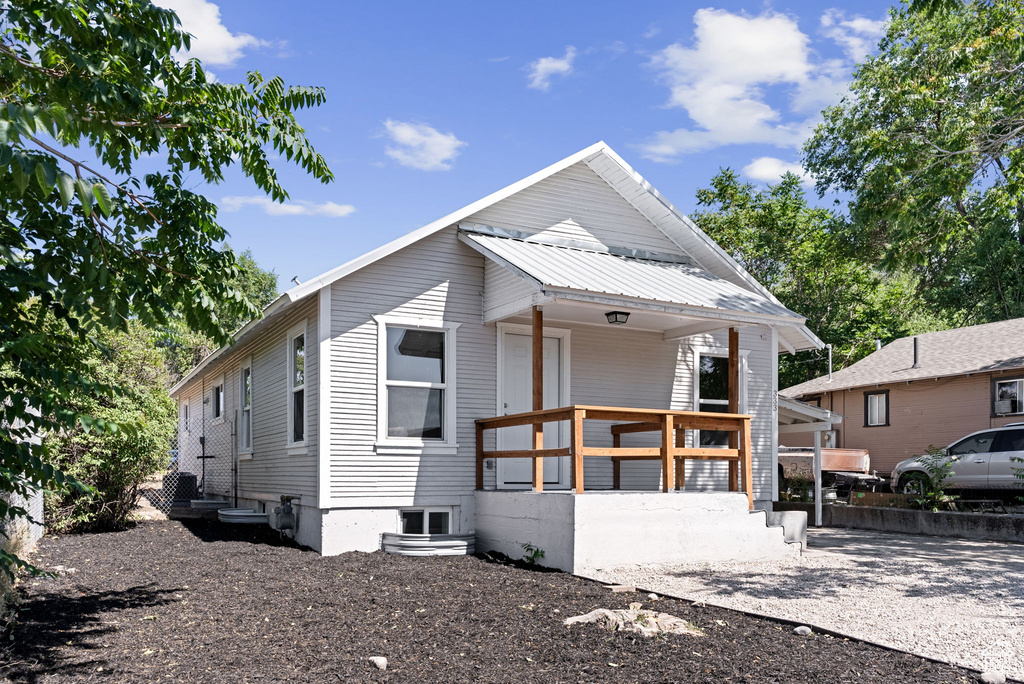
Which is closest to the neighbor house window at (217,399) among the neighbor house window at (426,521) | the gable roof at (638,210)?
the gable roof at (638,210)

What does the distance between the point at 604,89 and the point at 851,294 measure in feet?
59.9

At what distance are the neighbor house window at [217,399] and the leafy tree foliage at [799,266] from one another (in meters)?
19.8

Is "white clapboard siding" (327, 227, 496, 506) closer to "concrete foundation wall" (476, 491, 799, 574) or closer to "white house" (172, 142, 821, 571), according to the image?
"white house" (172, 142, 821, 571)

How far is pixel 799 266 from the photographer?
3069 centimetres

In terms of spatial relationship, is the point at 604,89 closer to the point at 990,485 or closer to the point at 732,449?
the point at 732,449

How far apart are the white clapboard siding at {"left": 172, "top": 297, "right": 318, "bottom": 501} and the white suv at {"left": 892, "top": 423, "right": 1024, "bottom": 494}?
458 inches

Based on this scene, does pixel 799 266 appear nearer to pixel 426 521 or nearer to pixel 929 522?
pixel 929 522

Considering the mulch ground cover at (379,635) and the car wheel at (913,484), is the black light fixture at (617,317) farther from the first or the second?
the car wheel at (913,484)

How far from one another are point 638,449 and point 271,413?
6507 mm

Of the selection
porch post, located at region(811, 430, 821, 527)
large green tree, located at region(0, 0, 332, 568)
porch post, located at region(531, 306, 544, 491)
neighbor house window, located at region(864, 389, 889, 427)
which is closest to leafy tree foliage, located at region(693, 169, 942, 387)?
neighbor house window, located at region(864, 389, 889, 427)

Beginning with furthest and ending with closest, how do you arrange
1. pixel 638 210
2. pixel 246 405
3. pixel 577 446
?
pixel 246 405 < pixel 638 210 < pixel 577 446

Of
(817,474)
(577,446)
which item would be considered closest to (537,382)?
(577,446)

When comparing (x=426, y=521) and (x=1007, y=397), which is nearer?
(x=426, y=521)

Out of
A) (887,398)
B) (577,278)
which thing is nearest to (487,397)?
(577,278)
